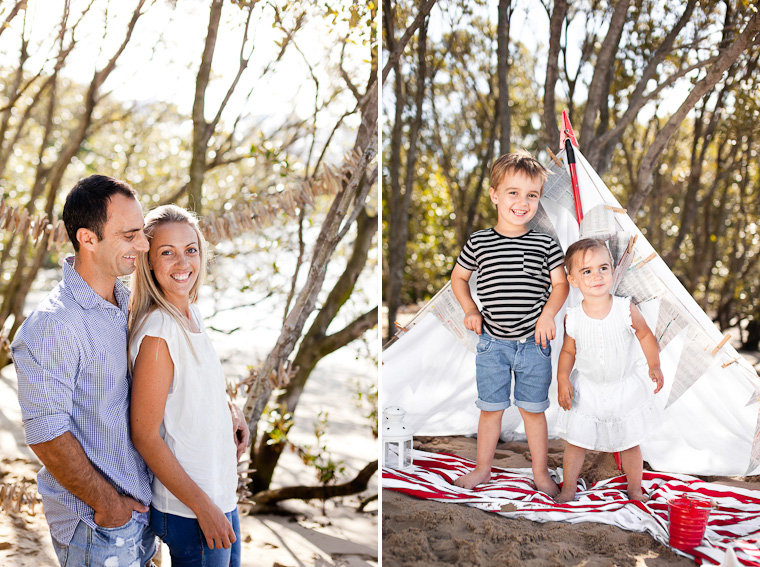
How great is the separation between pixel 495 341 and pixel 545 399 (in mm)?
253

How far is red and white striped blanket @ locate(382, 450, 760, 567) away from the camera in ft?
5.91

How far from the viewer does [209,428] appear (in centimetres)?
147

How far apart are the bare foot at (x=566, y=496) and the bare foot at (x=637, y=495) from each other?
19cm

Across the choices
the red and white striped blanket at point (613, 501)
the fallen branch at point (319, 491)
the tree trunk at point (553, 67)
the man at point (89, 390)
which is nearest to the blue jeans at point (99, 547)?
the man at point (89, 390)

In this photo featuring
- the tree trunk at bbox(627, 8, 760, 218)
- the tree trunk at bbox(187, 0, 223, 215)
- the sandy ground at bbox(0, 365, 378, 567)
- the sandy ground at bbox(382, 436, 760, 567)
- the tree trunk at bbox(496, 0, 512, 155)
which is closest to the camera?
the sandy ground at bbox(382, 436, 760, 567)

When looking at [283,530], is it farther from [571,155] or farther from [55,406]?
[571,155]

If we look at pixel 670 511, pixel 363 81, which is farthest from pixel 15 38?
pixel 670 511

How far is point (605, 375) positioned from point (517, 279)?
416 millimetres

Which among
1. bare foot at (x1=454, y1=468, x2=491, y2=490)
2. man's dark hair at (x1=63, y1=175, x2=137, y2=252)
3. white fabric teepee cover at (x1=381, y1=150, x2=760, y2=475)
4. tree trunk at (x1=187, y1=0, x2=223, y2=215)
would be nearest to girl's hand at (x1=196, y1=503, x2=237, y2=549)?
man's dark hair at (x1=63, y1=175, x2=137, y2=252)

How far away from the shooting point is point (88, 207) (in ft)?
4.70

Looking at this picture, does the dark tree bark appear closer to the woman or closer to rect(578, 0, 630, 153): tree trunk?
rect(578, 0, 630, 153): tree trunk

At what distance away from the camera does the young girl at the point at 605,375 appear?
2000 millimetres

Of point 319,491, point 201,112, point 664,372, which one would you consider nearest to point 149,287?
point 201,112

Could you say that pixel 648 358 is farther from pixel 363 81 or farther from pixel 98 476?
pixel 363 81
